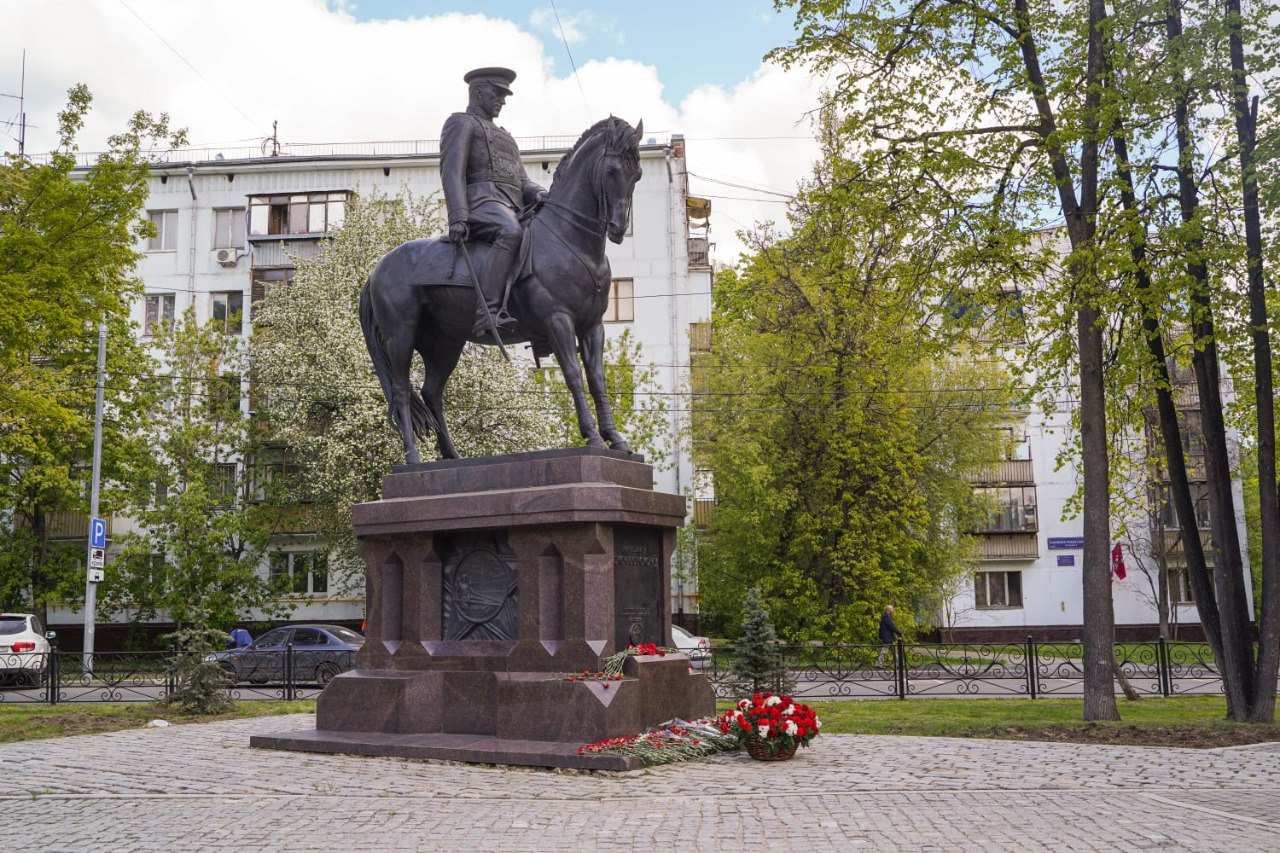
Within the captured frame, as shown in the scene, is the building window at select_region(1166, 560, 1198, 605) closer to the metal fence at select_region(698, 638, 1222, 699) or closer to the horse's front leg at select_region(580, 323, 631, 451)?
the metal fence at select_region(698, 638, 1222, 699)

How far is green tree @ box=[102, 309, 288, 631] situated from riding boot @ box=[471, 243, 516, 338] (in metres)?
25.9

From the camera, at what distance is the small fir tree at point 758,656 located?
634 inches

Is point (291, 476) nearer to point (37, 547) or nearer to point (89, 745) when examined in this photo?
point (37, 547)

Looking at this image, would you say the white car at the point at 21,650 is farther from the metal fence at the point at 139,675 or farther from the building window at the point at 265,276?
the building window at the point at 265,276

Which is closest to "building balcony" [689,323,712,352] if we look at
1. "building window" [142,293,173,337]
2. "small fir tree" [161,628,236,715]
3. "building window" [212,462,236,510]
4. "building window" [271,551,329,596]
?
"building window" [271,551,329,596]

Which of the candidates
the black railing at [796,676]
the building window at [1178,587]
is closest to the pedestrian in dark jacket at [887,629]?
the black railing at [796,676]

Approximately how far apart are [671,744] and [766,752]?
0.82 meters

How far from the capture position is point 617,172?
11.0 metres

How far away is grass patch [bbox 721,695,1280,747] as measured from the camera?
40.5ft

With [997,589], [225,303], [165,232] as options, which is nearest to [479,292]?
[225,303]

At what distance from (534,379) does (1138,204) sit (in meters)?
23.8

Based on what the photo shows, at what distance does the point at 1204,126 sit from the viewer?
15.0 metres

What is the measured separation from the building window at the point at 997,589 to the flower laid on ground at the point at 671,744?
117 ft

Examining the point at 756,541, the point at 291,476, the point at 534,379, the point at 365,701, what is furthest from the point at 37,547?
the point at 365,701
